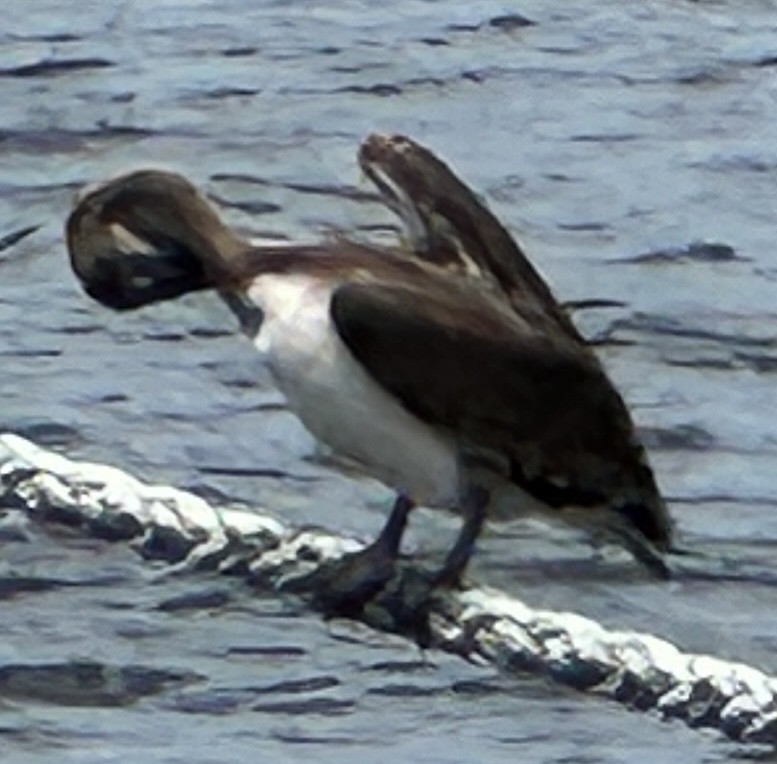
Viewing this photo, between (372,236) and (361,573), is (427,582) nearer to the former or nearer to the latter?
(361,573)

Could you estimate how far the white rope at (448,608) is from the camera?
8656mm

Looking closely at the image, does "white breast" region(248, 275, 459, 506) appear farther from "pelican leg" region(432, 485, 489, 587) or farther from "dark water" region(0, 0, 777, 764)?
"dark water" region(0, 0, 777, 764)

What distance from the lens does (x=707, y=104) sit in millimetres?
14672

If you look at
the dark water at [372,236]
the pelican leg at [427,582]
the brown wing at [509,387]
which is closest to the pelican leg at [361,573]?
the pelican leg at [427,582]

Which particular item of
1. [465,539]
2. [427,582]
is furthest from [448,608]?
[465,539]

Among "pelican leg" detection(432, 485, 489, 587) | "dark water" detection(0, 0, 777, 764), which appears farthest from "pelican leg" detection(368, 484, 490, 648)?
"dark water" detection(0, 0, 777, 764)

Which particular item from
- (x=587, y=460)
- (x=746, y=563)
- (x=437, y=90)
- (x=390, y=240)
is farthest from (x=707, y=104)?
(x=587, y=460)

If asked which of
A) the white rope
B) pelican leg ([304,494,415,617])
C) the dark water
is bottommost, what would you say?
the dark water

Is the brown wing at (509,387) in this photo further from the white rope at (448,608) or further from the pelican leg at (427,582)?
the white rope at (448,608)

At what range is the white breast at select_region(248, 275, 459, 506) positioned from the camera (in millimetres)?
9625

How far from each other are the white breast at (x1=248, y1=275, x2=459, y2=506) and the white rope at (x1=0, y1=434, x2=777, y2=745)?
6.7 inches

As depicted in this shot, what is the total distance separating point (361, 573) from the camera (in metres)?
9.54

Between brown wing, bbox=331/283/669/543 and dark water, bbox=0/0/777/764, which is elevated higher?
brown wing, bbox=331/283/669/543

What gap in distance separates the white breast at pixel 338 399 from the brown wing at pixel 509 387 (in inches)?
1.2
